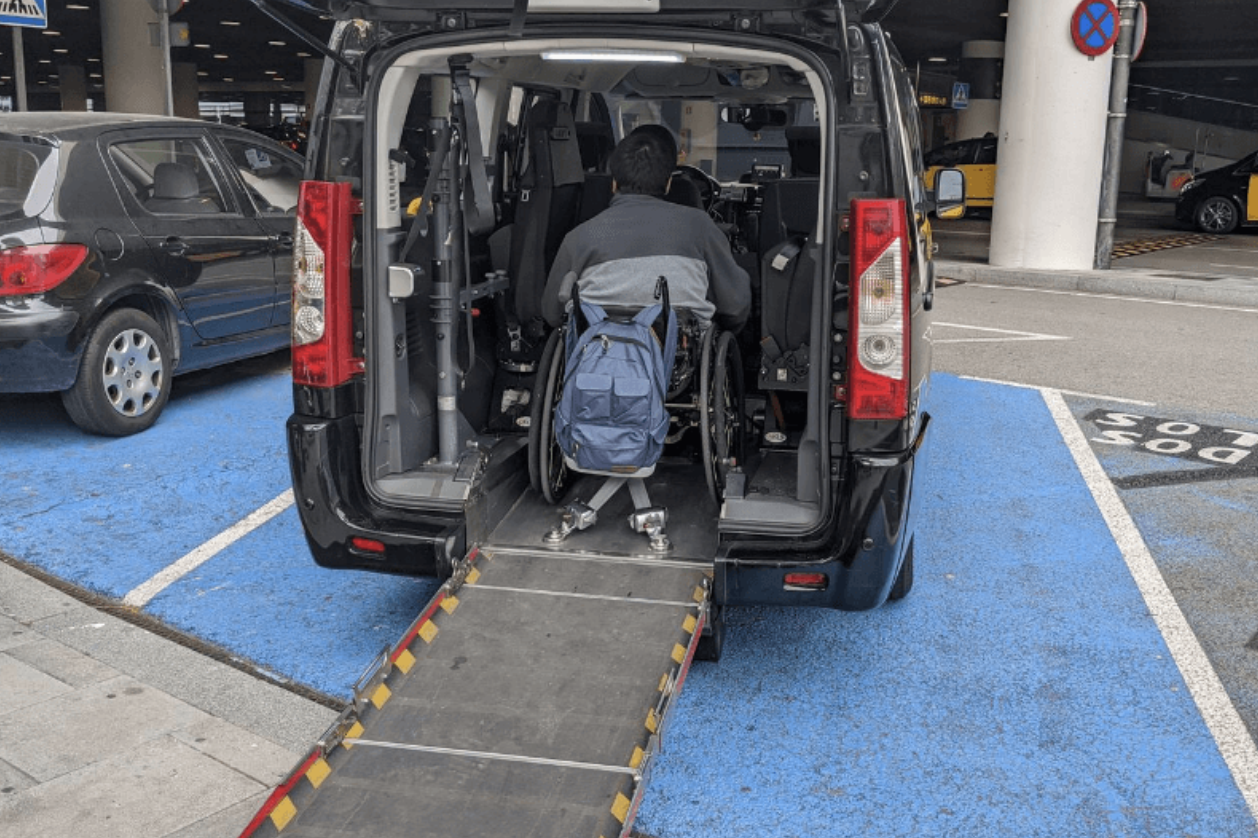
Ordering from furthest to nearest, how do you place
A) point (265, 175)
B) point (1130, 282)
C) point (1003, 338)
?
point (1130, 282)
point (1003, 338)
point (265, 175)

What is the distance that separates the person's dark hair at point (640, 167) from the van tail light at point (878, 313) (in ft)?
3.99

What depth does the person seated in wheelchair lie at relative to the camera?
4.32 metres

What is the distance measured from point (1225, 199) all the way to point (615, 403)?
2104 cm

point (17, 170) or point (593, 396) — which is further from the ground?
point (17, 170)

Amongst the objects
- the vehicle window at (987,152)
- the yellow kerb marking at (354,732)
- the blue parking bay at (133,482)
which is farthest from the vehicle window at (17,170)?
the vehicle window at (987,152)

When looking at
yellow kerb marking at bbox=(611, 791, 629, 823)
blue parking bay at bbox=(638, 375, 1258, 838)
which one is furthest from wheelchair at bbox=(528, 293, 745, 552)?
yellow kerb marking at bbox=(611, 791, 629, 823)

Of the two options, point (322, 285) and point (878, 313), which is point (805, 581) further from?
point (322, 285)

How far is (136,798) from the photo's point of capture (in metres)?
3.31

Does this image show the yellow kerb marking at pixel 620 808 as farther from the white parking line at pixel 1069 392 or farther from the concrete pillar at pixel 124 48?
the concrete pillar at pixel 124 48

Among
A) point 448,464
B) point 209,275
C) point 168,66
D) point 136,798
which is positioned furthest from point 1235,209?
point 136,798

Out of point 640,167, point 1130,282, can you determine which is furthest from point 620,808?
point 1130,282

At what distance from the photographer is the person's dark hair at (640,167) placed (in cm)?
450

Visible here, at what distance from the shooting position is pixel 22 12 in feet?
37.2

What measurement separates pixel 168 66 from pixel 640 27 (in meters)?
9.80
